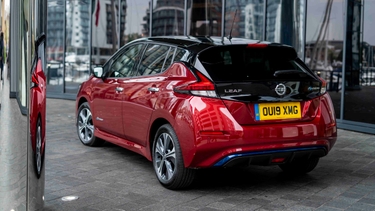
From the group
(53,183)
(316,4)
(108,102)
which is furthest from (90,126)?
(316,4)

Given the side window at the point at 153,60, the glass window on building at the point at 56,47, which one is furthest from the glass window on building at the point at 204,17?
the side window at the point at 153,60

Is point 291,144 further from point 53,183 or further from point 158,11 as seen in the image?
point 158,11

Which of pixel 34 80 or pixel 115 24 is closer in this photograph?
pixel 34 80

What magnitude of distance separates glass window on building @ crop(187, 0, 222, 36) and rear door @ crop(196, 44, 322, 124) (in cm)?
727

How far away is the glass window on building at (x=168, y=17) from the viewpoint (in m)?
13.6

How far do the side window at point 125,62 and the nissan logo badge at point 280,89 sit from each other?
2.02 m

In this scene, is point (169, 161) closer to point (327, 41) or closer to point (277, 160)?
point (277, 160)

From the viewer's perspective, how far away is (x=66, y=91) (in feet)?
53.9

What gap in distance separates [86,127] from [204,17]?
6.06 m

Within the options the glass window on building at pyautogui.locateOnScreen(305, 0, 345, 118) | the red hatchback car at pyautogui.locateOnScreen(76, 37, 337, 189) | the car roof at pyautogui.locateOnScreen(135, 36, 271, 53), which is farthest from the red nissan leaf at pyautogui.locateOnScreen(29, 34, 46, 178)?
the glass window on building at pyautogui.locateOnScreen(305, 0, 345, 118)

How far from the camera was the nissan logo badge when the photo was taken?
17.4ft

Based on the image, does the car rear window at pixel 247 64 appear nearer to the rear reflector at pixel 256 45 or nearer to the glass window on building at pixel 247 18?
the rear reflector at pixel 256 45

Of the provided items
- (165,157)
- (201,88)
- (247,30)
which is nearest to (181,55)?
(201,88)

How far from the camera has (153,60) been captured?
6.24 metres
